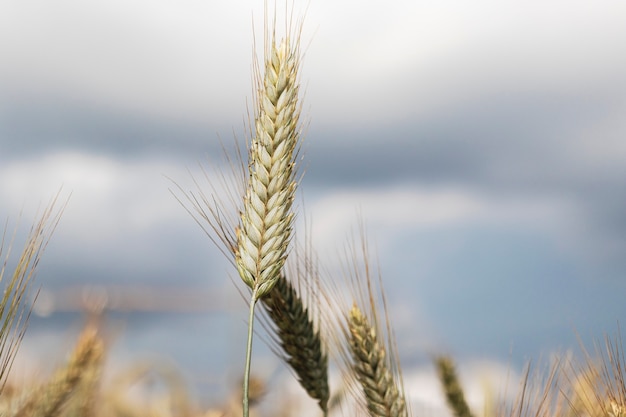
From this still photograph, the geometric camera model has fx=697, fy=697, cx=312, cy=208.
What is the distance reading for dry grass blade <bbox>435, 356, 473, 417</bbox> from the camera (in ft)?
12.9

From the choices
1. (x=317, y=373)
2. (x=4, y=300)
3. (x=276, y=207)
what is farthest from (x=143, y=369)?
(x=276, y=207)

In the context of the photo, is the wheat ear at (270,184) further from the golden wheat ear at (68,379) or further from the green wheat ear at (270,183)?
the golden wheat ear at (68,379)

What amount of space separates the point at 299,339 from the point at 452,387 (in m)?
1.95

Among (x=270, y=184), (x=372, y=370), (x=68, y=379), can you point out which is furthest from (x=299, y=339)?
(x=68, y=379)

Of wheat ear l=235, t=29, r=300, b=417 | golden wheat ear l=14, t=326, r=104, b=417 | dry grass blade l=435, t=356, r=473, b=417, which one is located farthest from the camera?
dry grass blade l=435, t=356, r=473, b=417

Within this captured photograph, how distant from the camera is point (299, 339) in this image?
2.47m

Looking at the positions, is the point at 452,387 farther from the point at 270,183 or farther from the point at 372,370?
the point at 270,183

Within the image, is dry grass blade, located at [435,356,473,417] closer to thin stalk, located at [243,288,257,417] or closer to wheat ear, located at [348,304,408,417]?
wheat ear, located at [348,304,408,417]

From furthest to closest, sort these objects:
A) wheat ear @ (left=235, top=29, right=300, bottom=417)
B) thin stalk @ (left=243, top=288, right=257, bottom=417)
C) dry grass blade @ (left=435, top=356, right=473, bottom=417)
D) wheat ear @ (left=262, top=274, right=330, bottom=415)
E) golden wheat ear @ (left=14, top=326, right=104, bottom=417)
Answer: dry grass blade @ (left=435, top=356, right=473, bottom=417) < golden wheat ear @ (left=14, top=326, right=104, bottom=417) < wheat ear @ (left=262, top=274, right=330, bottom=415) < wheat ear @ (left=235, top=29, right=300, bottom=417) < thin stalk @ (left=243, top=288, right=257, bottom=417)

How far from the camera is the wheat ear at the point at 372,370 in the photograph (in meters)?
2.48

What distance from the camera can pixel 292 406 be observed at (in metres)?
4.01

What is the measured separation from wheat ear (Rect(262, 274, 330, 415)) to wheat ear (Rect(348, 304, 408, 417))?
13 cm

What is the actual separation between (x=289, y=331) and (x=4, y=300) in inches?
37.2

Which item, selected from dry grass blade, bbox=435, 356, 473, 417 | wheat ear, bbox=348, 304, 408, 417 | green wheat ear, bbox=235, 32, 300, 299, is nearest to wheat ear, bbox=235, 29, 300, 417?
green wheat ear, bbox=235, 32, 300, 299
